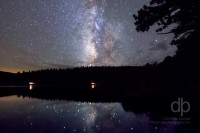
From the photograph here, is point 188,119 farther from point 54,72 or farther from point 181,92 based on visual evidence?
point 54,72

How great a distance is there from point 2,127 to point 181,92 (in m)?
10.7

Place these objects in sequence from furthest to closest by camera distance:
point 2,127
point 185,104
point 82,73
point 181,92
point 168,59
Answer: point 82,73 < point 168,59 < point 181,92 < point 185,104 < point 2,127

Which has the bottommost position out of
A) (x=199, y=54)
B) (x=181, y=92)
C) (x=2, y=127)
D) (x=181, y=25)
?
(x=2, y=127)

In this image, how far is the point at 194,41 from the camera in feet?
67.2

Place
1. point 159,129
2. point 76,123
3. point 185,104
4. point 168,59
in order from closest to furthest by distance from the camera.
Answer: point 159,129, point 76,123, point 185,104, point 168,59

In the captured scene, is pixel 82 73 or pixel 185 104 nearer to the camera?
pixel 185 104

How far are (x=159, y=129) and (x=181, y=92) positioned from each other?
25.2 ft

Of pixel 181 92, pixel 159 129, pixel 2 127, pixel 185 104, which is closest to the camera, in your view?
pixel 159 129

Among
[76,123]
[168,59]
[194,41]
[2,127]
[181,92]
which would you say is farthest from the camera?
[168,59]

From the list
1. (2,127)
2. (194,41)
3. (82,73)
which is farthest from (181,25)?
(82,73)

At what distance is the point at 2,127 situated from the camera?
12.2 meters

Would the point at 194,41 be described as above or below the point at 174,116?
above

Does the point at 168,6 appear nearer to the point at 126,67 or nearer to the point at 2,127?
the point at 2,127

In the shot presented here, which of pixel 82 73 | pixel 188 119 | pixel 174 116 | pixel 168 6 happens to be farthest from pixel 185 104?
pixel 82 73
